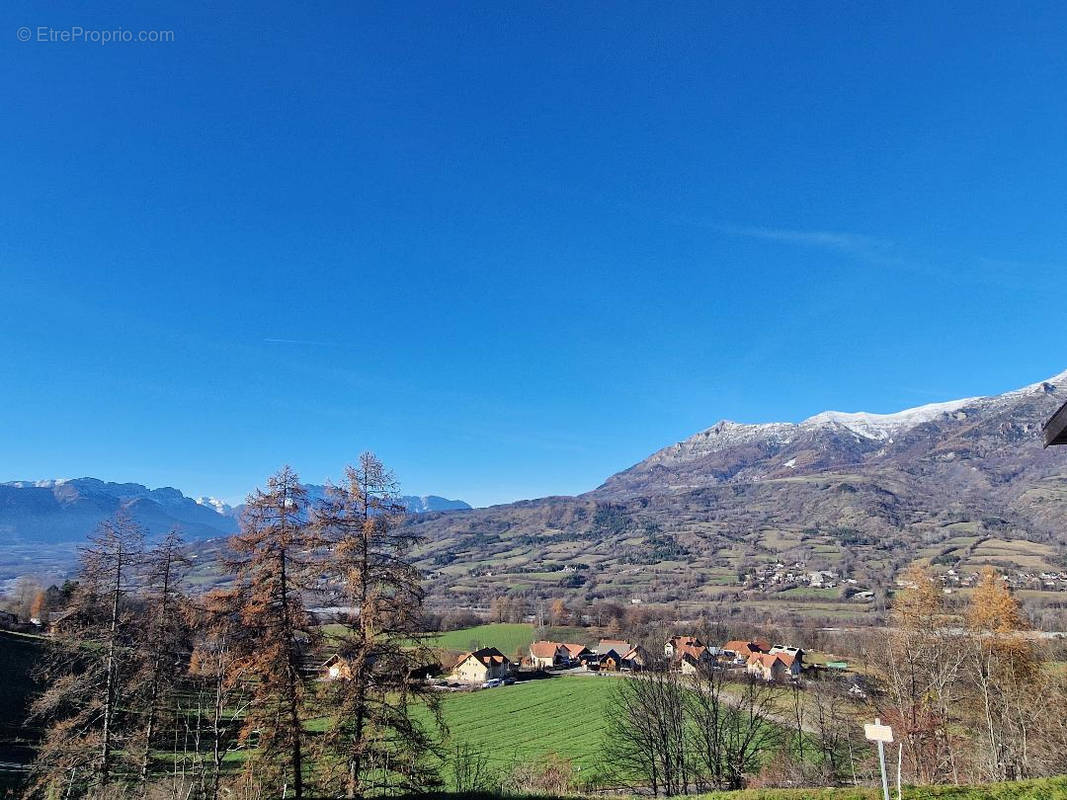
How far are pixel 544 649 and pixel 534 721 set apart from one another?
39.1 meters

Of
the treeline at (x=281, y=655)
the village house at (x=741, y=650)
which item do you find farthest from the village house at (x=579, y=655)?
the treeline at (x=281, y=655)

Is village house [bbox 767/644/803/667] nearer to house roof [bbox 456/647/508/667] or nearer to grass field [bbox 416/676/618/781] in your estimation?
grass field [bbox 416/676/618/781]

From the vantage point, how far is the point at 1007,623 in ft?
79.4

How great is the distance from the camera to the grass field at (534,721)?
4003 cm

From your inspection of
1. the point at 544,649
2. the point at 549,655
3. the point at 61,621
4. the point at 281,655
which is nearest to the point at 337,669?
the point at 281,655

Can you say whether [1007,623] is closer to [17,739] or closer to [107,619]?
[107,619]

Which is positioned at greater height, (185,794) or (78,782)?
(185,794)

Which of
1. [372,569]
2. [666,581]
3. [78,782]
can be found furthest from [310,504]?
[666,581]

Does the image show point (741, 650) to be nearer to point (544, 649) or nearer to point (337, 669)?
point (544, 649)

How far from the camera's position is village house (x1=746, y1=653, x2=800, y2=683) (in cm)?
6538

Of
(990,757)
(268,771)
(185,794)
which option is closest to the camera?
(185,794)

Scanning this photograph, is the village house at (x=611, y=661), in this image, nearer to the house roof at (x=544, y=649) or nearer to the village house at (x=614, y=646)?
the village house at (x=614, y=646)

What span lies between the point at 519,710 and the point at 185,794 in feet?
161

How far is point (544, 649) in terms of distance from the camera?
292ft
